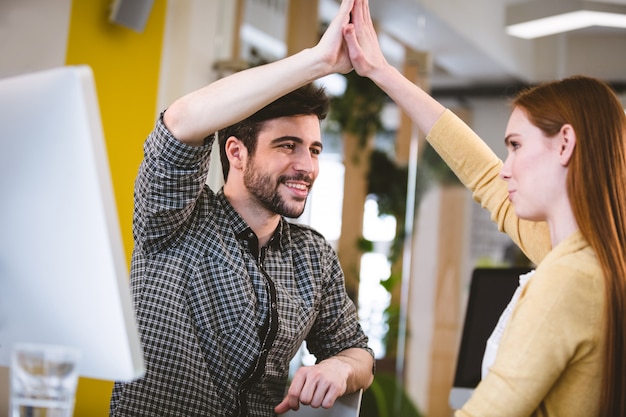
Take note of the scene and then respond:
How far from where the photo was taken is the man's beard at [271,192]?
75.6 inches

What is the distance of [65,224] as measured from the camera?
0.91 metres

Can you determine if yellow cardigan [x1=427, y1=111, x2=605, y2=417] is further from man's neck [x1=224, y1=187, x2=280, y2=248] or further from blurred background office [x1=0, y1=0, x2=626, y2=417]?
blurred background office [x1=0, y1=0, x2=626, y2=417]

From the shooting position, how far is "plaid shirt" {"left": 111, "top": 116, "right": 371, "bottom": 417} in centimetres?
169

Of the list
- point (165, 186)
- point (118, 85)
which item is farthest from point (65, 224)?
point (118, 85)

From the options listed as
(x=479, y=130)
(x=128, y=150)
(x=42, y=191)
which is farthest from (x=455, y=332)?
(x=42, y=191)

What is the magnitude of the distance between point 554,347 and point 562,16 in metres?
4.23

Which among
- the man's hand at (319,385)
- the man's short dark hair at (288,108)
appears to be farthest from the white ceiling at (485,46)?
the man's hand at (319,385)

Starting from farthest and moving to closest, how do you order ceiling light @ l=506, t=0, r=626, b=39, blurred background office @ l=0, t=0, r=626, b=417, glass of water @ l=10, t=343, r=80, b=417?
1. ceiling light @ l=506, t=0, r=626, b=39
2. blurred background office @ l=0, t=0, r=626, b=417
3. glass of water @ l=10, t=343, r=80, b=417

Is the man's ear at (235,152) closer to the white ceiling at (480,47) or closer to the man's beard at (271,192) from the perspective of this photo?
the man's beard at (271,192)

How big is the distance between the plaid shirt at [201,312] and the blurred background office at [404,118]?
1.95 metres

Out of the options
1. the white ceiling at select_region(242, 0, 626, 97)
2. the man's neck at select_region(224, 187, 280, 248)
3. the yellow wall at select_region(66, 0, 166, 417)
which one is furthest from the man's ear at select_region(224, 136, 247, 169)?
the white ceiling at select_region(242, 0, 626, 97)

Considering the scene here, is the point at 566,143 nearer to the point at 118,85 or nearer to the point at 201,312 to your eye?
the point at 201,312

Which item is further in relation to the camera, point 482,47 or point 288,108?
point 482,47

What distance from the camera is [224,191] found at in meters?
2.00
